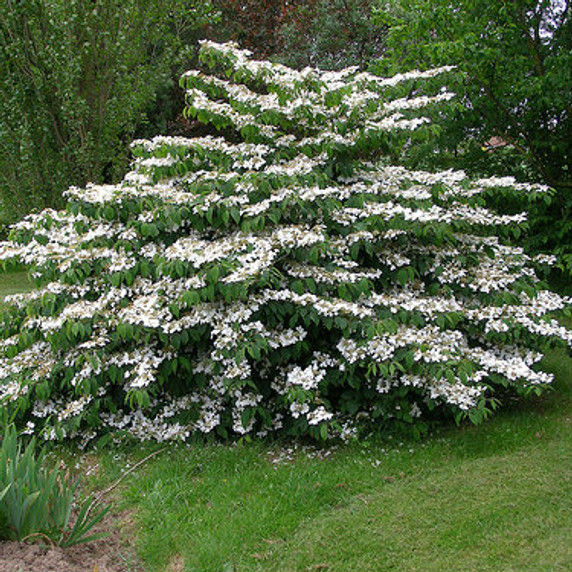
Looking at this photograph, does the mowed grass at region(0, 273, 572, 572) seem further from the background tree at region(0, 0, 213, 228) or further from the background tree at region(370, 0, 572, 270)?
the background tree at region(0, 0, 213, 228)

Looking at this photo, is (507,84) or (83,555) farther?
(507,84)

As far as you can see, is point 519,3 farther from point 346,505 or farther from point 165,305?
point 346,505

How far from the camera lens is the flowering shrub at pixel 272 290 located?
11.9 ft

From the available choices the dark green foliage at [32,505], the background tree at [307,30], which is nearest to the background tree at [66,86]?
the dark green foliage at [32,505]

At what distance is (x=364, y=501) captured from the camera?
3.17 m

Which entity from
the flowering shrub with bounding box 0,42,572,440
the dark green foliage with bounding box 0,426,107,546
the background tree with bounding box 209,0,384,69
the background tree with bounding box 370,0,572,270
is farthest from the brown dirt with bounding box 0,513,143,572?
the background tree with bounding box 209,0,384,69

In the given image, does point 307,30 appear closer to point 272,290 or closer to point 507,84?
point 507,84

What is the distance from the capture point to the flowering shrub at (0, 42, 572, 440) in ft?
11.9

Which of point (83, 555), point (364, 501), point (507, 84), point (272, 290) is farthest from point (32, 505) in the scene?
point (507, 84)

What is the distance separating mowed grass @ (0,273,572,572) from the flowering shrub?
251 millimetres

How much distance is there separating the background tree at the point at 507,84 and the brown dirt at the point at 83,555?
13.3ft

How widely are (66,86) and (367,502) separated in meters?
5.31

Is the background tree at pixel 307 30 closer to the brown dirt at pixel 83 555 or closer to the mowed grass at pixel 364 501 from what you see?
the mowed grass at pixel 364 501

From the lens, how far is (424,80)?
479 cm
